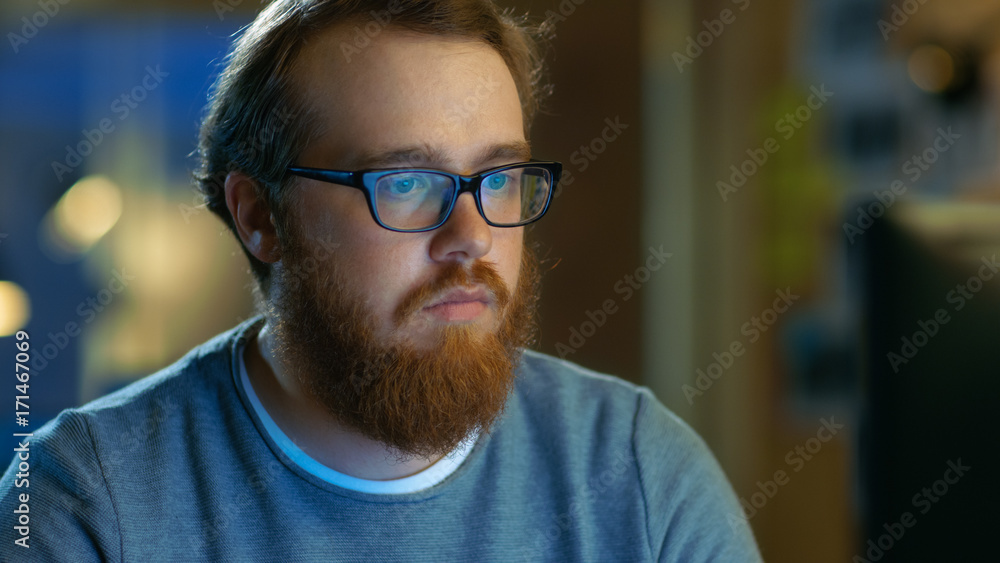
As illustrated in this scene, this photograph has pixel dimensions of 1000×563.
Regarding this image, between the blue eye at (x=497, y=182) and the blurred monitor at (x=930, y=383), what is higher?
the blue eye at (x=497, y=182)

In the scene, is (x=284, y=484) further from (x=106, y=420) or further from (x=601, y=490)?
(x=601, y=490)

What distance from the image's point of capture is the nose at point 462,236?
1.02 meters

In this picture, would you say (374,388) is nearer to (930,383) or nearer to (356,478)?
(356,478)

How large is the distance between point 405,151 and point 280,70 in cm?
25

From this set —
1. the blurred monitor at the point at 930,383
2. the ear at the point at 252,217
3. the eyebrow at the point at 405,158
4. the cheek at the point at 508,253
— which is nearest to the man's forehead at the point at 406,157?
the eyebrow at the point at 405,158

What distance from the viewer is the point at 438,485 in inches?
43.3

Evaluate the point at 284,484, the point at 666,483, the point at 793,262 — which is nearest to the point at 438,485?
the point at 284,484

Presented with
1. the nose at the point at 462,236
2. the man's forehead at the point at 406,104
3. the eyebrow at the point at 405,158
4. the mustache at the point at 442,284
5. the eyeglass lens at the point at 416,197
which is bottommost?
the mustache at the point at 442,284

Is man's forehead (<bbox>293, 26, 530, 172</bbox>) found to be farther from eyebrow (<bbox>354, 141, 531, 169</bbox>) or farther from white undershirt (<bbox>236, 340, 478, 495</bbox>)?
white undershirt (<bbox>236, 340, 478, 495</bbox>)

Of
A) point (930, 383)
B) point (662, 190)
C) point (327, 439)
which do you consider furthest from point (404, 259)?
point (662, 190)

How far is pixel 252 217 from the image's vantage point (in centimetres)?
123

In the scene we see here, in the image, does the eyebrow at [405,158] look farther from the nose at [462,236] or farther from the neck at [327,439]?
the neck at [327,439]

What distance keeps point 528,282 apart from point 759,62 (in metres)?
1.89

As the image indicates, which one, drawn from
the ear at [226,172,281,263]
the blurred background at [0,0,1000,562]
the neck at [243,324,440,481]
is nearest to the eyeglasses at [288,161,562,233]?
the ear at [226,172,281,263]
